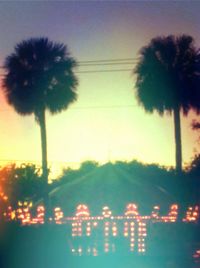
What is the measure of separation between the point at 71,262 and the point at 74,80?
65.8 feet

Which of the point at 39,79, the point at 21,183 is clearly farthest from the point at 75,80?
the point at 21,183

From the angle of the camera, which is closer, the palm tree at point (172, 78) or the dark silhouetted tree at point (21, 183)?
the dark silhouetted tree at point (21, 183)

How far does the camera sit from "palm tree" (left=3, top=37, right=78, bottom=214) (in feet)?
139

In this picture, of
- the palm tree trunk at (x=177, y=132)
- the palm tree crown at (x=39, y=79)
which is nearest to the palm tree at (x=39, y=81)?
the palm tree crown at (x=39, y=79)

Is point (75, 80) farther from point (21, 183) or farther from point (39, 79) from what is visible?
point (21, 183)

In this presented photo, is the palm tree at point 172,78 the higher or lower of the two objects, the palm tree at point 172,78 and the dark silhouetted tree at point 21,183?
the higher

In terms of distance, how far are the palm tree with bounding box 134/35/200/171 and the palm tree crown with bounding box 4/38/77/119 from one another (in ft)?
12.1

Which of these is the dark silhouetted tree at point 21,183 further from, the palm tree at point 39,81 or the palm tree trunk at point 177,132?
the palm tree trunk at point 177,132

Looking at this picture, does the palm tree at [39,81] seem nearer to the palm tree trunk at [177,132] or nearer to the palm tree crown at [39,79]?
the palm tree crown at [39,79]

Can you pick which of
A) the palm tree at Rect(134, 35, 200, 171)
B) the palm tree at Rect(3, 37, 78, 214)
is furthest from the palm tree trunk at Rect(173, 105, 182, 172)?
the palm tree at Rect(3, 37, 78, 214)

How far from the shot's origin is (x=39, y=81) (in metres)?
42.4

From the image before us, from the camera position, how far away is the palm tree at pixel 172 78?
42.0 m

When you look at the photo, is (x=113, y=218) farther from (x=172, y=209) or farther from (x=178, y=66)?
(x=178, y=66)

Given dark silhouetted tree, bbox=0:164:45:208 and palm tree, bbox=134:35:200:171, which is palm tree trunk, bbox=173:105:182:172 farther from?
dark silhouetted tree, bbox=0:164:45:208
